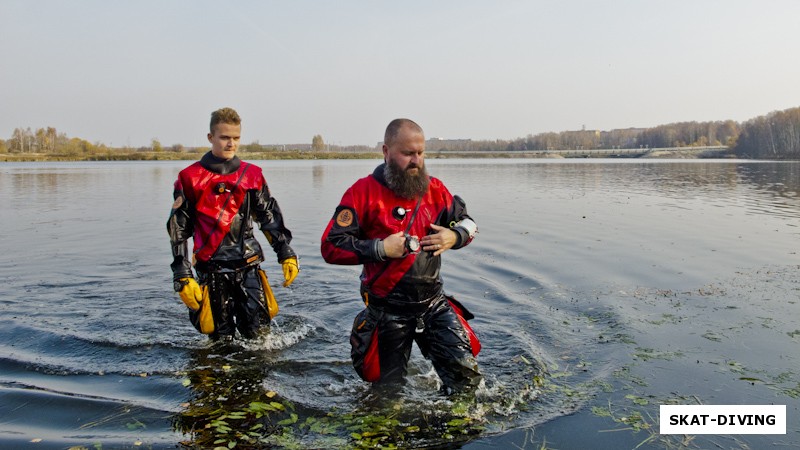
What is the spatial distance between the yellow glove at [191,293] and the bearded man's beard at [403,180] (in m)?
2.62

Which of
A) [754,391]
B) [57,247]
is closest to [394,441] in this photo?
[754,391]

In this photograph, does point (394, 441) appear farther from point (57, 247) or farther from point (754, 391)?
point (57, 247)

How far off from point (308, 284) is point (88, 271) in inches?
178

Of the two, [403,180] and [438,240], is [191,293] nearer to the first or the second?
[403,180]

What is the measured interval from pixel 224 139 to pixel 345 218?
2276 mm

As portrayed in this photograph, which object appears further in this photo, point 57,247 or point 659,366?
point 57,247

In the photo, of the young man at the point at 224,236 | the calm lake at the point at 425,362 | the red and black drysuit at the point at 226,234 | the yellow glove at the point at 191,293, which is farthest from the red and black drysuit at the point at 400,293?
the yellow glove at the point at 191,293

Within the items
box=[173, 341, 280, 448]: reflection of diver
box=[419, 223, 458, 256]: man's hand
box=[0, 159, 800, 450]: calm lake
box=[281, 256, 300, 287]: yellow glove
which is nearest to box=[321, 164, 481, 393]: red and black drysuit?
box=[419, 223, 458, 256]: man's hand

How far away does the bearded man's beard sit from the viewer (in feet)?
15.8

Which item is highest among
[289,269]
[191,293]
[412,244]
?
[412,244]

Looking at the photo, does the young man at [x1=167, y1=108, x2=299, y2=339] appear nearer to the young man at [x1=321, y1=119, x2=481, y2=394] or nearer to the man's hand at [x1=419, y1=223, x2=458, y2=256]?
the young man at [x1=321, y1=119, x2=481, y2=394]

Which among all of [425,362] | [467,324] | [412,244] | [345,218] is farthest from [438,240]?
[425,362]

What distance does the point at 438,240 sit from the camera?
467cm

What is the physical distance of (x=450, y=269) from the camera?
472 inches
